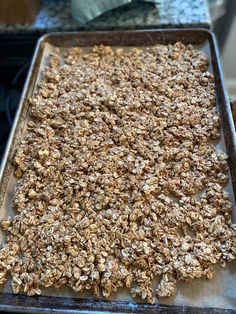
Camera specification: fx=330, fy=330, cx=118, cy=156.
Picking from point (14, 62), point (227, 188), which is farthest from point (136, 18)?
point (227, 188)

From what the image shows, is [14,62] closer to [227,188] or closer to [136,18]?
[136,18]

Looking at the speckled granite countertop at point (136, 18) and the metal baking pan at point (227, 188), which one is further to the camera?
the speckled granite countertop at point (136, 18)

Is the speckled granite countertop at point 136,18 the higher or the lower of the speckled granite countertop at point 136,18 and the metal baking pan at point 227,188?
the higher

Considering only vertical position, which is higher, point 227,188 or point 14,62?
point 14,62

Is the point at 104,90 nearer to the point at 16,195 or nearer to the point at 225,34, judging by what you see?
the point at 16,195

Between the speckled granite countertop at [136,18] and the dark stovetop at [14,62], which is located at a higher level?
the speckled granite countertop at [136,18]
